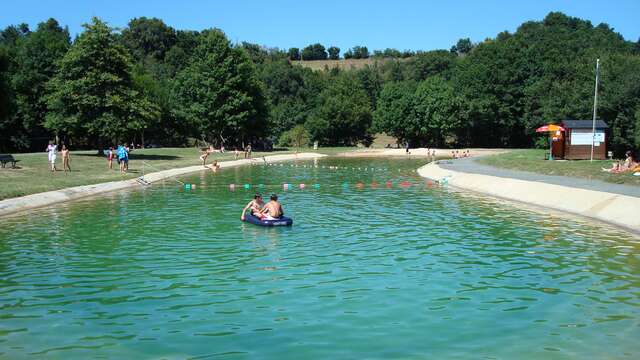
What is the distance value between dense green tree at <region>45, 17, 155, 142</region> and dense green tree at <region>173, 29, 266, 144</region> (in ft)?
88.7

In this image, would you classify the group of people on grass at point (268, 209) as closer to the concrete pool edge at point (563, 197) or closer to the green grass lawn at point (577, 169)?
the concrete pool edge at point (563, 197)

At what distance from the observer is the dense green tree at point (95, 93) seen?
62844 millimetres

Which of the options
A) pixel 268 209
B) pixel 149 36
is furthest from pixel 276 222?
pixel 149 36

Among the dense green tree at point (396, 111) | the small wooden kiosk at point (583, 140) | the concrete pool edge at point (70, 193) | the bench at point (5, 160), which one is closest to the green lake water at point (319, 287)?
the concrete pool edge at point (70, 193)

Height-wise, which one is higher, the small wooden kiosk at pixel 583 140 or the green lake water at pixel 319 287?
the small wooden kiosk at pixel 583 140

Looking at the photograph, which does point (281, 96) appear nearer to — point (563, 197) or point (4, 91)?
point (4, 91)

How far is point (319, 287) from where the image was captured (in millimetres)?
15539

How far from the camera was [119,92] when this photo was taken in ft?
215

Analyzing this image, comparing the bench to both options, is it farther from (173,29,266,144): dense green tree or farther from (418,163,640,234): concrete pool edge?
(173,29,266,144): dense green tree

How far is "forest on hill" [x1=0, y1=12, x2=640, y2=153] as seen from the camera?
63.9 m

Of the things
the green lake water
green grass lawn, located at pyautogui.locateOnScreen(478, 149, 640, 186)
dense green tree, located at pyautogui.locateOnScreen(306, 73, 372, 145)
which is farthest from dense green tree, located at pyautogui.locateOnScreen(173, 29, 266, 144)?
the green lake water

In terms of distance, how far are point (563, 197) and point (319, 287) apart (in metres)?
20.3

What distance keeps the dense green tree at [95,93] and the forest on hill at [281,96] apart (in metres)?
0.14

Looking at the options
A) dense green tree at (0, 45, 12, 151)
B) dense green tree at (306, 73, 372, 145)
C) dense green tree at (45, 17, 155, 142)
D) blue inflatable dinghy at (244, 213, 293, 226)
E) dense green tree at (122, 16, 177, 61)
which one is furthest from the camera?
dense green tree at (122, 16, 177, 61)
